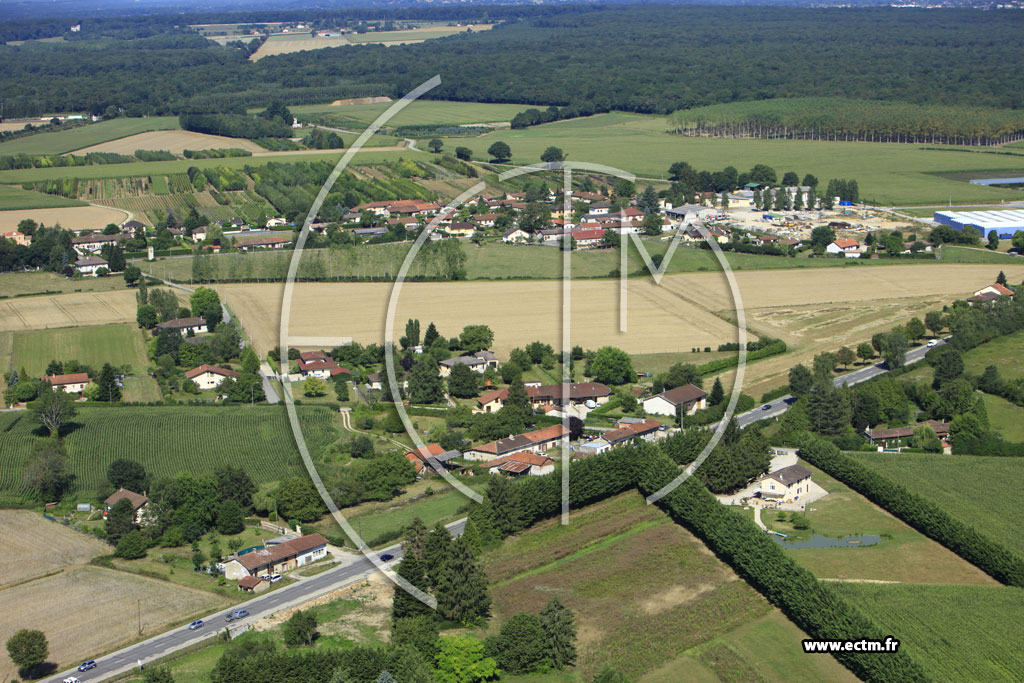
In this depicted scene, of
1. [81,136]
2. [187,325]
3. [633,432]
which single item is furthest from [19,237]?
[633,432]

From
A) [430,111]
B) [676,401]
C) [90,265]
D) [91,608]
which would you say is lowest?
[91,608]

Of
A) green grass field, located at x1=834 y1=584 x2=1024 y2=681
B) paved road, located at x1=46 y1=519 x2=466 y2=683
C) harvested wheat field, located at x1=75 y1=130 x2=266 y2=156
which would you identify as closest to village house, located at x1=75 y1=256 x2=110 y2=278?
harvested wheat field, located at x1=75 y1=130 x2=266 y2=156

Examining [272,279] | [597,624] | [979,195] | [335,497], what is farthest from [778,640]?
[979,195]

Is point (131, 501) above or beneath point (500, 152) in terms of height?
beneath

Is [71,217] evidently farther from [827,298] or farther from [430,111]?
[430,111]

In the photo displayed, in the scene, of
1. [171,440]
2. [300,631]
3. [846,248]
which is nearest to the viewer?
[300,631]

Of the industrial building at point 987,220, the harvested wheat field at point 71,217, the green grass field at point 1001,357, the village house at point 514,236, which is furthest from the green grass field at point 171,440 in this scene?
the industrial building at point 987,220
